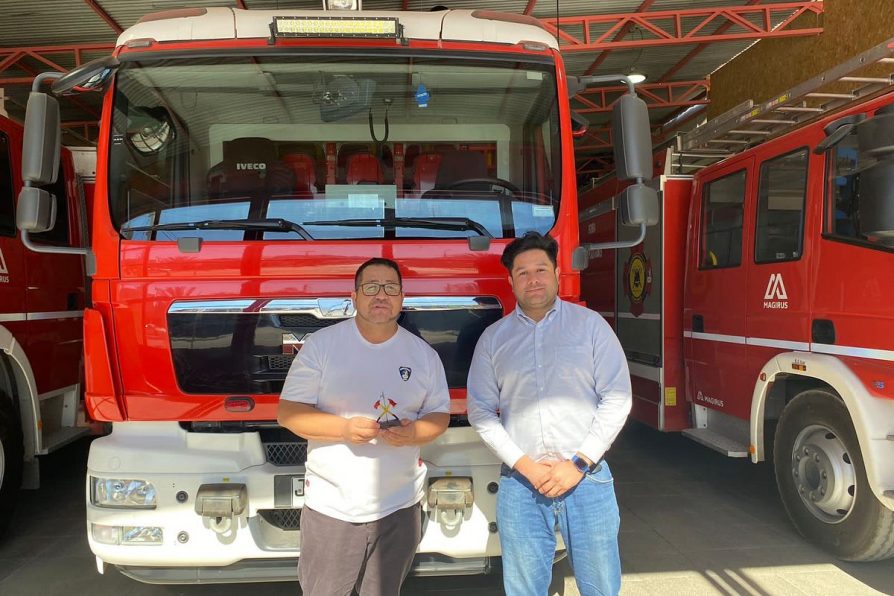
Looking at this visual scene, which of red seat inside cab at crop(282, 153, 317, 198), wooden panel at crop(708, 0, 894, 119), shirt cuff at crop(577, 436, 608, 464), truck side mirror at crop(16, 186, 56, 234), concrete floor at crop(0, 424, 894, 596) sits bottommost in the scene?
concrete floor at crop(0, 424, 894, 596)

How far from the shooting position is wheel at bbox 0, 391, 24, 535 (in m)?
3.88

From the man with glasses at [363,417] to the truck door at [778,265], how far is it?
2.60 m

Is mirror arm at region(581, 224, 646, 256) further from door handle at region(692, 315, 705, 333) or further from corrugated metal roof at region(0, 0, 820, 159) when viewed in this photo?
corrugated metal roof at region(0, 0, 820, 159)

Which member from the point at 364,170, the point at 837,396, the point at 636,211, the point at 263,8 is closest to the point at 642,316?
the point at 837,396

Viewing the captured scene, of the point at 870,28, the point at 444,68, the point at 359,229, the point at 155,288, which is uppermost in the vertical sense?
the point at 870,28

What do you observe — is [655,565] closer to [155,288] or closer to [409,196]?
[409,196]

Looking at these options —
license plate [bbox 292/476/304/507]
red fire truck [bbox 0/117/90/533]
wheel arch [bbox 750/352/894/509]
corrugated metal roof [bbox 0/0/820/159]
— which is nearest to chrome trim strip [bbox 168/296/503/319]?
license plate [bbox 292/476/304/507]

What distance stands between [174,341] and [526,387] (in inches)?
56.5

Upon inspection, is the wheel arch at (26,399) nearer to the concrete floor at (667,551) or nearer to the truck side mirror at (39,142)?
the concrete floor at (667,551)

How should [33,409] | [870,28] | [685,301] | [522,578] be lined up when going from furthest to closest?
[870,28] → [685,301] → [33,409] → [522,578]

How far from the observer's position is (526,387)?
7.45ft

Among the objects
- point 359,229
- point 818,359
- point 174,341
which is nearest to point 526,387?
point 359,229

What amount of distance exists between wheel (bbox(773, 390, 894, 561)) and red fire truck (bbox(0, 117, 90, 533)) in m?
4.57

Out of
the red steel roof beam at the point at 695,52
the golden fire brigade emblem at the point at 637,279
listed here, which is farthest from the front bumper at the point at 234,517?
the red steel roof beam at the point at 695,52
